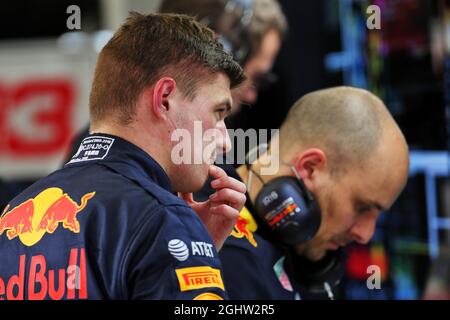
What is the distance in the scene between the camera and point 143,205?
141 centimetres

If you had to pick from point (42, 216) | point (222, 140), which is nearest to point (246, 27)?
point (222, 140)

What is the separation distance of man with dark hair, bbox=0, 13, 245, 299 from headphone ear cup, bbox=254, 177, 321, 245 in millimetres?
377

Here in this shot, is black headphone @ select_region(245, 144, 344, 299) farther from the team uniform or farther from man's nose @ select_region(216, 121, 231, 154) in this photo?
the team uniform

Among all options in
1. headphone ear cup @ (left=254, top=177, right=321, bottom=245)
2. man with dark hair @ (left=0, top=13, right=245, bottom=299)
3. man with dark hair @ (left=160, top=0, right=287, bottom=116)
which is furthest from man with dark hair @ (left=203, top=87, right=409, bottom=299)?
man with dark hair @ (left=160, top=0, right=287, bottom=116)

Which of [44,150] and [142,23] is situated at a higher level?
[142,23]

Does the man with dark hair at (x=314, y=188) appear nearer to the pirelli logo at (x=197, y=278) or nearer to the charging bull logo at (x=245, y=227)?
the charging bull logo at (x=245, y=227)

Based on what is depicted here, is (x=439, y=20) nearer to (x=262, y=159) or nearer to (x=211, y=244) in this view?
(x=262, y=159)

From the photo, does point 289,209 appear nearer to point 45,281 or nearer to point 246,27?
point 45,281

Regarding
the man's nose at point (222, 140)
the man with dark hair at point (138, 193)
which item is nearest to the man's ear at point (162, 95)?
the man with dark hair at point (138, 193)

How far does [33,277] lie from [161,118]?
0.38 m

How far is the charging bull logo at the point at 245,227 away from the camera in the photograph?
2130 millimetres

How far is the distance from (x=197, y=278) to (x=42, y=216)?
0.34 meters

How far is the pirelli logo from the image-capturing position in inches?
52.9

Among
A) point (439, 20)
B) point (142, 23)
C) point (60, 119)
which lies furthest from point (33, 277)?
point (60, 119)
